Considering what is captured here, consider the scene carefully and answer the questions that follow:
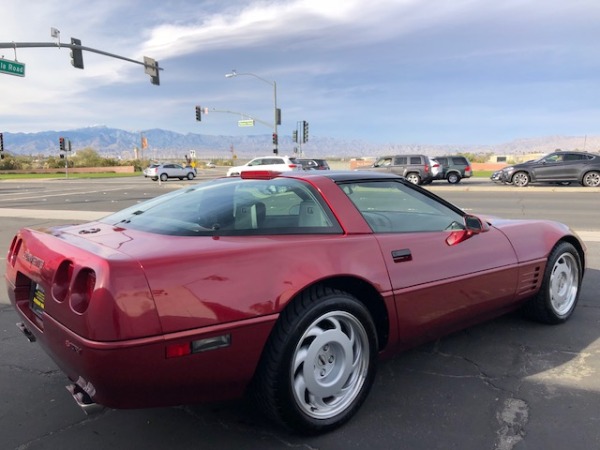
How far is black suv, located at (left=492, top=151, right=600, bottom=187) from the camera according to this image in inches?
839

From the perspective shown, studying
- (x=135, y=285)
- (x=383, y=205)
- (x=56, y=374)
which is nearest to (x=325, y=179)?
(x=383, y=205)

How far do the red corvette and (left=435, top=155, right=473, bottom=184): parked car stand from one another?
26873 mm

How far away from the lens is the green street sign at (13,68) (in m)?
18.8

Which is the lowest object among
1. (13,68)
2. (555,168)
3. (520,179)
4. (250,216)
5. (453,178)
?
(453,178)

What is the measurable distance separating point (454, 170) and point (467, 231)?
27357 mm

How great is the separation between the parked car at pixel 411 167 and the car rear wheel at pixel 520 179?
4346 millimetres

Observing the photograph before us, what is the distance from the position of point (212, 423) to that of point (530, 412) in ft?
5.78

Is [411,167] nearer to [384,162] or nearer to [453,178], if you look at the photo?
[384,162]


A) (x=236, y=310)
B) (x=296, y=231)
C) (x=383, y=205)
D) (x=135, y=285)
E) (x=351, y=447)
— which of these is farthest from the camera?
(x=383, y=205)

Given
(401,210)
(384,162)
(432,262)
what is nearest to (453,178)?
(384,162)

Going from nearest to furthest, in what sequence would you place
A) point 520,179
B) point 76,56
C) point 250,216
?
point 250,216
point 76,56
point 520,179

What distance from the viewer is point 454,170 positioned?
29047 millimetres

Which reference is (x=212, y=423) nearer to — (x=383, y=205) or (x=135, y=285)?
(x=135, y=285)

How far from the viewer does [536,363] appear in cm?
329
